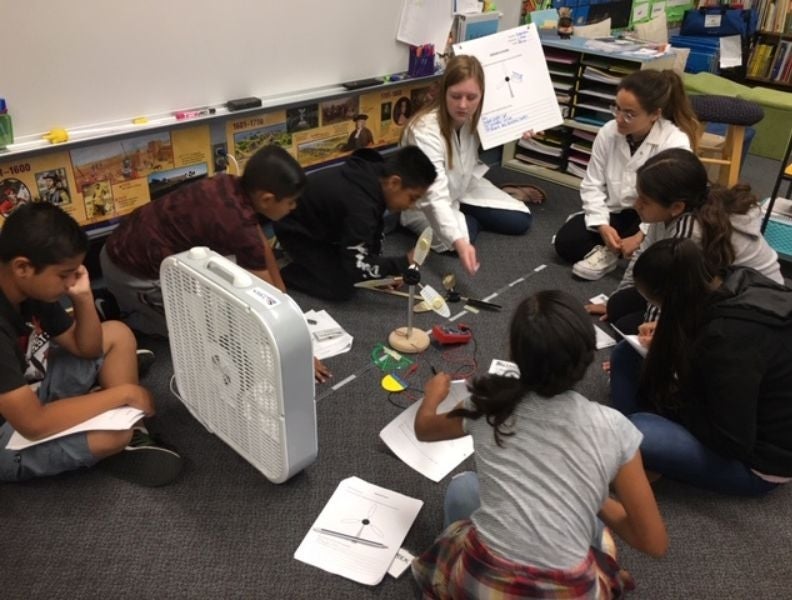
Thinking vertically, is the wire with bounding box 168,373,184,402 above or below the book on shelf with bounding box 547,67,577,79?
below

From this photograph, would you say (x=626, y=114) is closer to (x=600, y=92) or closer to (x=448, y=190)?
(x=448, y=190)

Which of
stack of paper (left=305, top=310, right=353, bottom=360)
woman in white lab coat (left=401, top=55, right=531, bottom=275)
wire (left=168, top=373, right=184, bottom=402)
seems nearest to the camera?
wire (left=168, top=373, right=184, bottom=402)

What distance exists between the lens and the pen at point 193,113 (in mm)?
2076

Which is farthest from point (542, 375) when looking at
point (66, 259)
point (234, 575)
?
point (66, 259)

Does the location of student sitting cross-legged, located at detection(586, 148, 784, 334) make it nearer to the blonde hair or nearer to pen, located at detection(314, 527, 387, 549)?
the blonde hair

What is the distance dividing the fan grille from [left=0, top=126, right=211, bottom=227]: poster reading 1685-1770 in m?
0.61

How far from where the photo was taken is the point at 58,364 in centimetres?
163

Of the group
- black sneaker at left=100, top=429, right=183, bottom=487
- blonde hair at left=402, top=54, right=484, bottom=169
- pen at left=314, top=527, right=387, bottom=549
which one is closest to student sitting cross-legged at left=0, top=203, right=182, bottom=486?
black sneaker at left=100, top=429, right=183, bottom=487

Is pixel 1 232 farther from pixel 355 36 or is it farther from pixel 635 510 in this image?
pixel 355 36

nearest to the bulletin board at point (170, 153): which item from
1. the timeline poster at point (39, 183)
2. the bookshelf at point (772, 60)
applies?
the timeline poster at point (39, 183)

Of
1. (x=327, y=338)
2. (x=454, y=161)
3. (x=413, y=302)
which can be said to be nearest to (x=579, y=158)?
(x=454, y=161)

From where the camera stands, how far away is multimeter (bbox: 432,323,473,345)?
6.89ft

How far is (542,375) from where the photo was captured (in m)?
1.01

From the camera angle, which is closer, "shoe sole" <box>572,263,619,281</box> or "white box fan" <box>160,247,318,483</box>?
"white box fan" <box>160,247,318,483</box>
